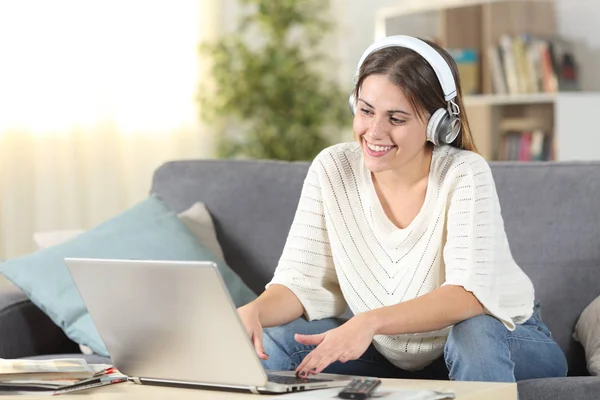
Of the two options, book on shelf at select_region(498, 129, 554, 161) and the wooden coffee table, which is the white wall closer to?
book on shelf at select_region(498, 129, 554, 161)

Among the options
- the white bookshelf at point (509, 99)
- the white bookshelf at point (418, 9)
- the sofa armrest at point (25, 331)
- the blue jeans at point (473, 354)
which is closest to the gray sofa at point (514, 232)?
the sofa armrest at point (25, 331)

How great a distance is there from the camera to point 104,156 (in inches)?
179

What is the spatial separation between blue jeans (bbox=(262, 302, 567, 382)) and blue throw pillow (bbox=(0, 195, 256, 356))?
55 cm

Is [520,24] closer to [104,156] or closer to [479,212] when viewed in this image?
[104,156]

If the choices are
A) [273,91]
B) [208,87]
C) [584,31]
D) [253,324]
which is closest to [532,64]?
[584,31]

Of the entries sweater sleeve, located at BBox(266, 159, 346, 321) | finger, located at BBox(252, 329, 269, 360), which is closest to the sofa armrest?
sweater sleeve, located at BBox(266, 159, 346, 321)

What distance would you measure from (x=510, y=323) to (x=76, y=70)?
3.07 m

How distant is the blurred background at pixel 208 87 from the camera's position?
4301 mm

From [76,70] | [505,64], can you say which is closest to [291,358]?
[76,70]

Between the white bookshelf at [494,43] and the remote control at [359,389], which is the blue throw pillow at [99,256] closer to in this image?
the remote control at [359,389]

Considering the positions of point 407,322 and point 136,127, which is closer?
point 407,322

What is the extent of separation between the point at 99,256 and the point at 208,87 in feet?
8.49

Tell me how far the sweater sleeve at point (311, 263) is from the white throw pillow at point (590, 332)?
0.51m

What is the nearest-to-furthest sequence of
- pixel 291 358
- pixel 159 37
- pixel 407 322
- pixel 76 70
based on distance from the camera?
pixel 407 322, pixel 291 358, pixel 76 70, pixel 159 37
